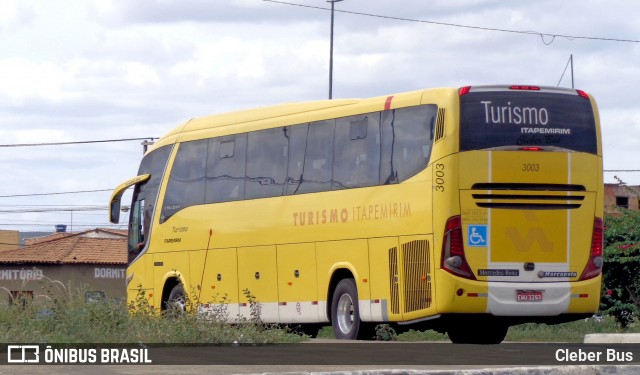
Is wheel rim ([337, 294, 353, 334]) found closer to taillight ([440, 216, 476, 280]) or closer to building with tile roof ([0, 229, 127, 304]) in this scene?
taillight ([440, 216, 476, 280])

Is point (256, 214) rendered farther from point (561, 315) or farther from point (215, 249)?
point (561, 315)

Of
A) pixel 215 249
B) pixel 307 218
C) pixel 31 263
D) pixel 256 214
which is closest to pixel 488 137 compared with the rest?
pixel 307 218

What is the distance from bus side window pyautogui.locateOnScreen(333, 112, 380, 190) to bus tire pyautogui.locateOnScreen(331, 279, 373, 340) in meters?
1.61

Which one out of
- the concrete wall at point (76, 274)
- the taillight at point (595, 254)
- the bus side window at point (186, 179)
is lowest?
the concrete wall at point (76, 274)

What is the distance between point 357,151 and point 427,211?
2162mm

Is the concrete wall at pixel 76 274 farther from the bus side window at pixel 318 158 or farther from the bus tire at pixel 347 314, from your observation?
the bus tire at pixel 347 314

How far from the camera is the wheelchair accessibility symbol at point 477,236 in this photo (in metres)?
19.3

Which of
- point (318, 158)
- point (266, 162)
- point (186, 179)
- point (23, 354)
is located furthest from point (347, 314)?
point (23, 354)

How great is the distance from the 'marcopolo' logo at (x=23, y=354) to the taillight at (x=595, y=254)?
8.97m

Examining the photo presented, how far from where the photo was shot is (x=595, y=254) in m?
20.2

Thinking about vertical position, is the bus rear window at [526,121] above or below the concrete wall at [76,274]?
above

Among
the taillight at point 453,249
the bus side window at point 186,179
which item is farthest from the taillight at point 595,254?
the bus side window at point 186,179

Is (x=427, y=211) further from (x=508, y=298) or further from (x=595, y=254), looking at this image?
(x=595, y=254)

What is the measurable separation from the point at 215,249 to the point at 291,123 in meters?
3.21
